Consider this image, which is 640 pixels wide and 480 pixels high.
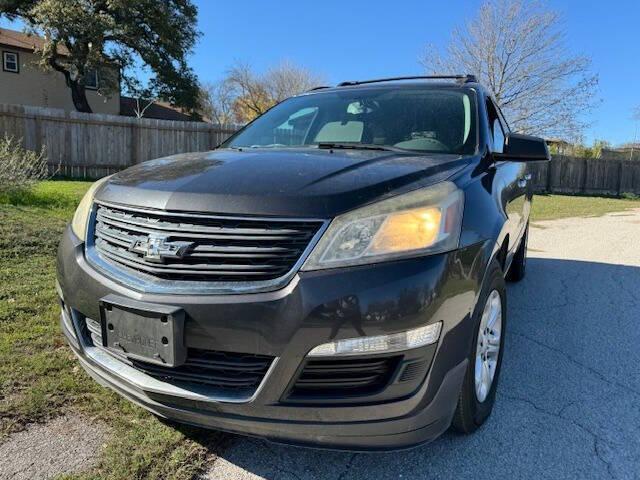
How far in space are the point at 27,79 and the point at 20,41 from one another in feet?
7.84

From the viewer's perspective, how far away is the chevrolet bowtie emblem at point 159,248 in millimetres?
1938

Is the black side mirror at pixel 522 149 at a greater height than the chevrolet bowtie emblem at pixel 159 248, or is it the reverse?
the black side mirror at pixel 522 149

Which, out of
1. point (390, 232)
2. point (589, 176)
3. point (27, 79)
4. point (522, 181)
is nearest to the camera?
point (390, 232)

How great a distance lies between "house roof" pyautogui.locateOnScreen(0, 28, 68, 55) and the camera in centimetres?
2809

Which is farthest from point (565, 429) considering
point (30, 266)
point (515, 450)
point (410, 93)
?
point (30, 266)

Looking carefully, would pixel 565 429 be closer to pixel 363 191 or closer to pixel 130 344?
pixel 363 191

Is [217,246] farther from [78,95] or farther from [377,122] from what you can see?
[78,95]

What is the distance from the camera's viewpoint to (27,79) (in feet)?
96.1

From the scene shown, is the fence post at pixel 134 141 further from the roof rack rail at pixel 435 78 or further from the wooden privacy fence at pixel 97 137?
the roof rack rail at pixel 435 78

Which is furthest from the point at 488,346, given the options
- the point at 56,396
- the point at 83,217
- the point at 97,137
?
the point at 97,137

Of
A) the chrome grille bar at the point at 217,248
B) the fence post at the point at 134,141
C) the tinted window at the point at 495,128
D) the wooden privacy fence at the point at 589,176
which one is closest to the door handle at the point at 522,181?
the tinted window at the point at 495,128

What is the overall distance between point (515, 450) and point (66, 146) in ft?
49.7

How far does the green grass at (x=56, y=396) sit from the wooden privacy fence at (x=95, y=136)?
1067 cm

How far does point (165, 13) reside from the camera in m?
26.2
